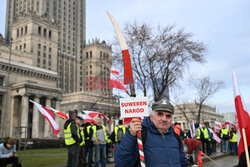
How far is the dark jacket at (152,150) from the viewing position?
2.96 metres

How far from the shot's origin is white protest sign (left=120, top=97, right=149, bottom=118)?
3.28m

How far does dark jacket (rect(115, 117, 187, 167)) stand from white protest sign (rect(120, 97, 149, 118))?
7.6 inches

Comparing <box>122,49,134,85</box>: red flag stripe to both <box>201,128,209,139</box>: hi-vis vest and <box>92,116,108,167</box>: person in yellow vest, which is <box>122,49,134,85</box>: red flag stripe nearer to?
<box>92,116,108,167</box>: person in yellow vest

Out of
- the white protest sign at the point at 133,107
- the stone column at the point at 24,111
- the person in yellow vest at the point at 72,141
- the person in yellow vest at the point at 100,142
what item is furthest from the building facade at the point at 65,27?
the white protest sign at the point at 133,107

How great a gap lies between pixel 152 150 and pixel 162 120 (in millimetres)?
435

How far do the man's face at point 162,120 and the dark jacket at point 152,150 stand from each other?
0.19 feet

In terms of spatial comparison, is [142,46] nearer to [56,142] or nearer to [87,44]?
[56,142]

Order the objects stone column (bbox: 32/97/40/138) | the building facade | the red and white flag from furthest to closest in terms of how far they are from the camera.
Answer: the building facade
stone column (bbox: 32/97/40/138)
the red and white flag

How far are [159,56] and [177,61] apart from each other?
136 cm

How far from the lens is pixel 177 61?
15.0 meters

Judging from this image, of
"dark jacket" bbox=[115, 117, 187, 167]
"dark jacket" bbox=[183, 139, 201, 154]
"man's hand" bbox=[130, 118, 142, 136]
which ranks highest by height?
"man's hand" bbox=[130, 118, 142, 136]

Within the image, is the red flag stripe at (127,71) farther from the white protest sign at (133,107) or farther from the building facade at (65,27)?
the building facade at (65,27)

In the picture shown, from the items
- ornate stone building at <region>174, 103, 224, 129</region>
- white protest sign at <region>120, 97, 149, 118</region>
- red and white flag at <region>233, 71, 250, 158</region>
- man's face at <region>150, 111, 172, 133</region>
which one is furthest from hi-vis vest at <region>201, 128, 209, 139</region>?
ornate stone building at <region>174, 103, 224, 129</region>

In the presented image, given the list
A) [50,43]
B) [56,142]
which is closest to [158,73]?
[56,142]
